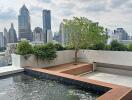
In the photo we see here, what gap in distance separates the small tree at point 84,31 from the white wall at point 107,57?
2.50 feet

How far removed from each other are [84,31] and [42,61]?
116 inches

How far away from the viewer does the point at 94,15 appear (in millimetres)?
11570

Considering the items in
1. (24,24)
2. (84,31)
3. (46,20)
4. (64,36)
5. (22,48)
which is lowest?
(22,48)

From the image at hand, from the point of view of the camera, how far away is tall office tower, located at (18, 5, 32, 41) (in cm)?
1277

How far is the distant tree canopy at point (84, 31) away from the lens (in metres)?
10.3

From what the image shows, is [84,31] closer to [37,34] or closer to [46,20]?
[37,34]

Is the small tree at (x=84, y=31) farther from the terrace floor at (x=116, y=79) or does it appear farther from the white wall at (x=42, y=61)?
the terrace floor at (x=116, y=79)

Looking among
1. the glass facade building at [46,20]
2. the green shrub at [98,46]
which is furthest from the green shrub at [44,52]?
the glass facade building at [46,20]

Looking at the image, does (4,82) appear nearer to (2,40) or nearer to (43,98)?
(43,98)

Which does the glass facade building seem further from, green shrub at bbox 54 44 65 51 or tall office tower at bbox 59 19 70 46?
green shrub at bbox 54 44 65 51

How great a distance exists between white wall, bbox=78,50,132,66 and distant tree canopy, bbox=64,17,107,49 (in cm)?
73

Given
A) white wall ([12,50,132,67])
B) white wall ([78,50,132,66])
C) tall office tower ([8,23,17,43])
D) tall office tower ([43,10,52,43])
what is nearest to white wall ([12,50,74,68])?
white wall ([12,50,132,67])

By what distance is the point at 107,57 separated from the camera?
10.1 metres

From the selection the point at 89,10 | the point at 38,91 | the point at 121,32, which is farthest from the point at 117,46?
the point at 38,91
